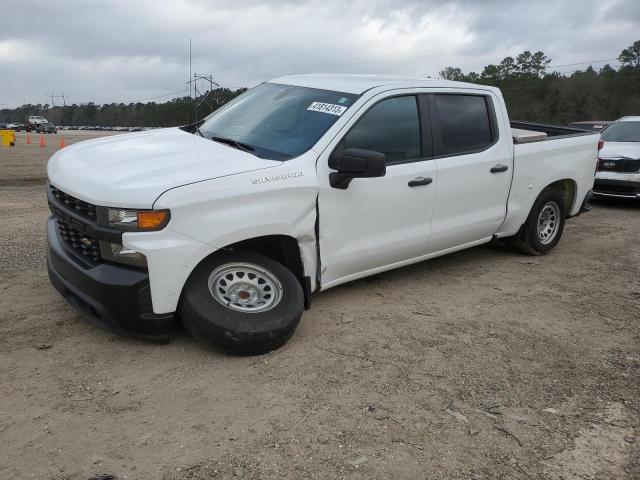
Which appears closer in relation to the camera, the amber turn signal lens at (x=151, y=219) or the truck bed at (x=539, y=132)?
the amber turn signal lens at (x=151, y=219)

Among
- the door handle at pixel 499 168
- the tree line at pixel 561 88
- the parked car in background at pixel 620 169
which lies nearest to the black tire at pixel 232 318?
the door handle at pixel 499 168

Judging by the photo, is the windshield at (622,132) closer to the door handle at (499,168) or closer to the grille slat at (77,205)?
the door handle at (499,168)

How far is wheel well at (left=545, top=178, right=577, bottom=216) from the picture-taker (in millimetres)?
6310

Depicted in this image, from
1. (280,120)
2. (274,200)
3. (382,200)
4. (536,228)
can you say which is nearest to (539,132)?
(536,228)

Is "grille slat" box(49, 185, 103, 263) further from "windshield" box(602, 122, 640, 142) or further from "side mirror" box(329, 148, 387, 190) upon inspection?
"windshield" box(602, 122, 640, 142)

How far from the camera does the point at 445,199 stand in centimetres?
486

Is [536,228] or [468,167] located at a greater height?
[468,167]

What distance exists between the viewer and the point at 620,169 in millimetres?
9820

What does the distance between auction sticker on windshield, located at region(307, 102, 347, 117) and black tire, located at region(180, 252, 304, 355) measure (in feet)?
4.21

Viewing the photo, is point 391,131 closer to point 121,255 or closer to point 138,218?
point 138,218

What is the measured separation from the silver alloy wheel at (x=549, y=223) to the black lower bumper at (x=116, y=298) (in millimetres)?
4419

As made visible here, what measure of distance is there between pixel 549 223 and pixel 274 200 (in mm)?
3957

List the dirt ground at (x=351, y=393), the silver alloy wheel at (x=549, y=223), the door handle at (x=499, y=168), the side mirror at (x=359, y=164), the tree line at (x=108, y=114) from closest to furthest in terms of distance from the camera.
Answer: the dirt ground at (x=351, y=393)
the side mirror at (x=359, y=164)
the door handle at (x=499, y=168)
the silver alloy wheel at (x=549, y=223)
the tree line at (x=108, y=114)

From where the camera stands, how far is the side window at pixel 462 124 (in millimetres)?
4887
